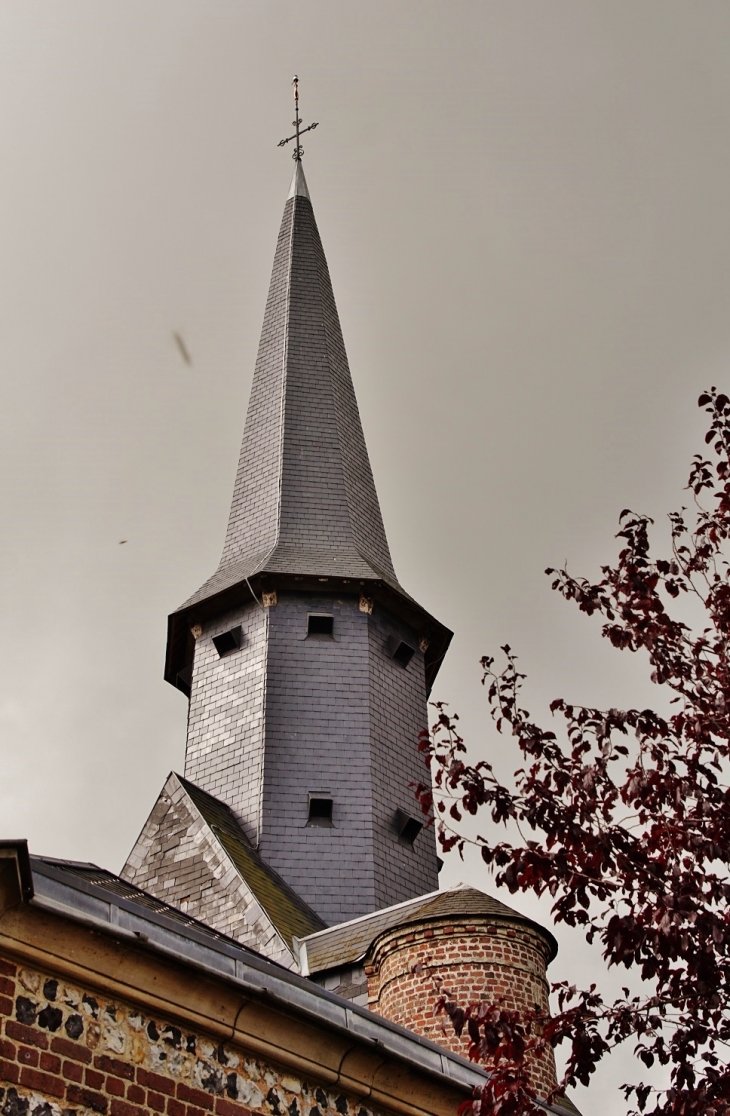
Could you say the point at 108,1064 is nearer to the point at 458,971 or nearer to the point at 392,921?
the point at 458,971

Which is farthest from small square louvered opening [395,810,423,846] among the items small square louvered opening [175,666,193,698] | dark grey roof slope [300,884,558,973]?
small square louvered opening [175,666,193,698]

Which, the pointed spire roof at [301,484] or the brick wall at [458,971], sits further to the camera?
the pointed spire roof at [301,484]

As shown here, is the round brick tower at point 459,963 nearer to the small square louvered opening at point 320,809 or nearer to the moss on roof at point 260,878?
the moss on roof at point 260,878

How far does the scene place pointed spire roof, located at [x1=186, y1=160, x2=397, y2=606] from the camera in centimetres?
2106

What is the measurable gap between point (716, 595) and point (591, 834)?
1671 mm

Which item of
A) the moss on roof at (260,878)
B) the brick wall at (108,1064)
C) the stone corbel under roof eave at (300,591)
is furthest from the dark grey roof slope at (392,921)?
the brick wall at (108,1064)

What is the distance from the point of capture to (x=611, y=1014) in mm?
6770

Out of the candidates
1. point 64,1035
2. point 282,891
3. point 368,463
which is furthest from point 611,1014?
point 368,463

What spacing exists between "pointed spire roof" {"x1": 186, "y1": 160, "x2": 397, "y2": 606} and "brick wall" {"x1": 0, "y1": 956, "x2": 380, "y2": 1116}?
13.7 metres

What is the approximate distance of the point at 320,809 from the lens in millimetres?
17984

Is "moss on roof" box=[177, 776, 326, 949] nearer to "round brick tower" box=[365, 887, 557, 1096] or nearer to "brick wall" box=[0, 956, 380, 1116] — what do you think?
"round brick tower" box=[365, 887, 557, 1096]

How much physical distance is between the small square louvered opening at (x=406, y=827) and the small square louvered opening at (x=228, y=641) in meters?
3.60

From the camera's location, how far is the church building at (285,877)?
6.09m

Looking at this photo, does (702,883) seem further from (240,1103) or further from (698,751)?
(240,1103)
